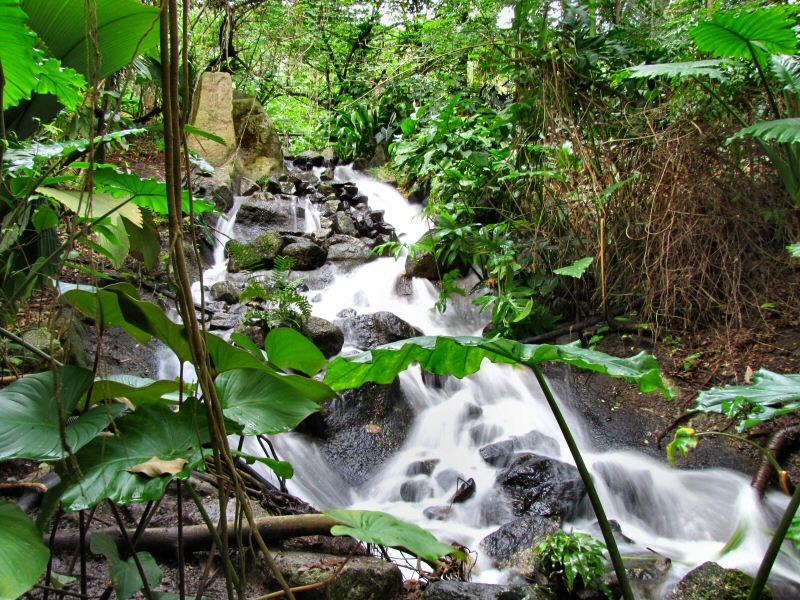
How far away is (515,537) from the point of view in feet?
9.72

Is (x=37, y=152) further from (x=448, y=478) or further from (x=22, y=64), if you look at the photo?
(x=448, y=478)

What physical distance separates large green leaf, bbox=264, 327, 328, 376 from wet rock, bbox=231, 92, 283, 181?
A: 311 inches

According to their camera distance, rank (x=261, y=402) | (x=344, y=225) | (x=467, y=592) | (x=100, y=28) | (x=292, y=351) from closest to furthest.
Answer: (x=261, y=402), (x=292, y=351), (x=100, y=28), (x=467, y=592), (x=344, y=225)

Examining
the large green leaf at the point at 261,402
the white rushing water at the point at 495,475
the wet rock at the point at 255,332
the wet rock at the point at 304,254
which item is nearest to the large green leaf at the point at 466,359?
the large green leaf at the point at 261,402

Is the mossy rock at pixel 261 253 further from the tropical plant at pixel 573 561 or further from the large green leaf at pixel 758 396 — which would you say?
the large green leaf at pixel 758 396

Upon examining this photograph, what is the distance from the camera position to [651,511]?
3.46m

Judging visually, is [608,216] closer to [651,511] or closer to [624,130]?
[624,130]

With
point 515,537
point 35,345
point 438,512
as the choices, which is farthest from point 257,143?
point 515,537

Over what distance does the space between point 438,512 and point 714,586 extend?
1601 millimetres

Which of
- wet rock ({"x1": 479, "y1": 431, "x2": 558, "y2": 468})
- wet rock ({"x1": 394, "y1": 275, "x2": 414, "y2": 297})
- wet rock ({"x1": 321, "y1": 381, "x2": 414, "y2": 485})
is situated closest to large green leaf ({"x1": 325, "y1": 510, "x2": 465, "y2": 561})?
wet rock ({"x1": 321, "y1": 381, "x2": 414, "y2": 485})

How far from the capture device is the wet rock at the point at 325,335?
4.81 meters

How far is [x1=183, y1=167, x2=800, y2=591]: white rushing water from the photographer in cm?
313

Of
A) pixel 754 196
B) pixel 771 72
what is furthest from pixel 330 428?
pixel 771 72

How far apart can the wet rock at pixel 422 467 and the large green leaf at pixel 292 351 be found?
2.65 m
